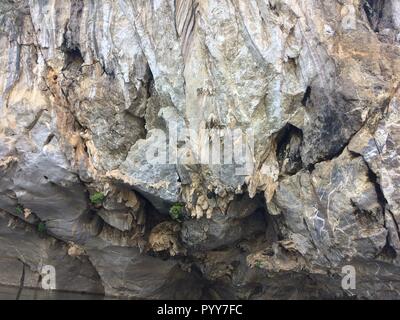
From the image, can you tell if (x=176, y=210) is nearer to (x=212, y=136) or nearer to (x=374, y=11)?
(x=212, y=136)

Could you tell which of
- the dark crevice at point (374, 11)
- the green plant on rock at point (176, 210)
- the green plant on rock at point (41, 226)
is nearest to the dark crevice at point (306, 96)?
the dark crevice at point (374, 11)

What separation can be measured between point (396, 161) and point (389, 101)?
1.70m

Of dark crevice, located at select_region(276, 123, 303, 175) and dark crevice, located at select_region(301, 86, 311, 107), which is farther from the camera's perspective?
dark crevice, located at select_region(276, 123, 303, 175)

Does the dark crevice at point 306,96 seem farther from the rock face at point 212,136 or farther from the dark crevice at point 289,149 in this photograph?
the dark crevice at point 289,149

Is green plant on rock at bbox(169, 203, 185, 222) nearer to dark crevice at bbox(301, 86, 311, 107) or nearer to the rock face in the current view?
the rock face

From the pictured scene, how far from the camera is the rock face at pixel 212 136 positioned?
1305 cm

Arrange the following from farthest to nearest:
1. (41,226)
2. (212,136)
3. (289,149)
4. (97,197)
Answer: (41,226) < (97,197) < (289,149) < (212,136)

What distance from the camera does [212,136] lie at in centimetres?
1372

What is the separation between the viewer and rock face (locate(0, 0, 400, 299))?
13.0 meters

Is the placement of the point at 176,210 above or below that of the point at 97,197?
below

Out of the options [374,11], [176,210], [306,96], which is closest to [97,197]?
[176,210]

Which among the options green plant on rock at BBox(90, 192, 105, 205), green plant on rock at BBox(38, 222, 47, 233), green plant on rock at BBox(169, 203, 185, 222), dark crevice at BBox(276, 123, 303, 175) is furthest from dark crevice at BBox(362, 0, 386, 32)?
green plant on rock at BBox(38, 222, 47, 233)

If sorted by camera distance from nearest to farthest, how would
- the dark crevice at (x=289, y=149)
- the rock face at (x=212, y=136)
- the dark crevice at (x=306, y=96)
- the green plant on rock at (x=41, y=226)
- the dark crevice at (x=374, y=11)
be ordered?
the rock face at (x=212, y=136)
the dark crevice at (x=306, y=96)
the dark crevice at (x=289, y=149)
the dark crevice at (x=374, y=11)
the green plant on rock at (x=41, y=226)
